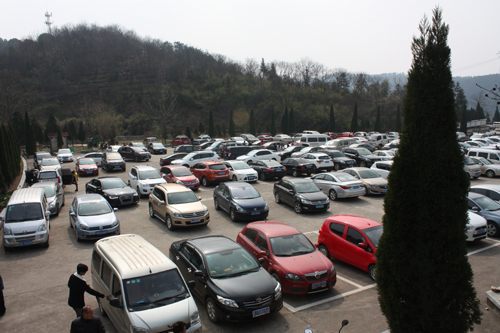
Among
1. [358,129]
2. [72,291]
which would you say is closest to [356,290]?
[72,291]

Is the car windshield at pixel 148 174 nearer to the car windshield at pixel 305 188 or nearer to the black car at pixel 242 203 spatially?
the black car at pixel 242 203

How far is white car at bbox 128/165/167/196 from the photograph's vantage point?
20.1m

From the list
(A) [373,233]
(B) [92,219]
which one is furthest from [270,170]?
(A) [373,233]

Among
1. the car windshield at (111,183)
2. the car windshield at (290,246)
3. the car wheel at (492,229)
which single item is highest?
the car windshield at (111,183)

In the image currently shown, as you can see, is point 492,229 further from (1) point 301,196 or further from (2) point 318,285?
(2) point 318,285

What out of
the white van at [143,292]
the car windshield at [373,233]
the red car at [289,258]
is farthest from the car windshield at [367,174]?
the white van at [143,292]

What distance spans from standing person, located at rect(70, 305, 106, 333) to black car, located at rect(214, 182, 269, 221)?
A: 9569mm

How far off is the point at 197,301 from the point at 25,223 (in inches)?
308

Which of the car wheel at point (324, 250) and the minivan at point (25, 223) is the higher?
the minivan at point (25, 223)

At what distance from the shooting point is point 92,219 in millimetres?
13227

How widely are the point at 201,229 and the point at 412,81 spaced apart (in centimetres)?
1069

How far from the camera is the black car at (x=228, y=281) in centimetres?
704

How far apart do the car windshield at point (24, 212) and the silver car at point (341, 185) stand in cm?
1381

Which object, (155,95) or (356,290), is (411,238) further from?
(155,95)
